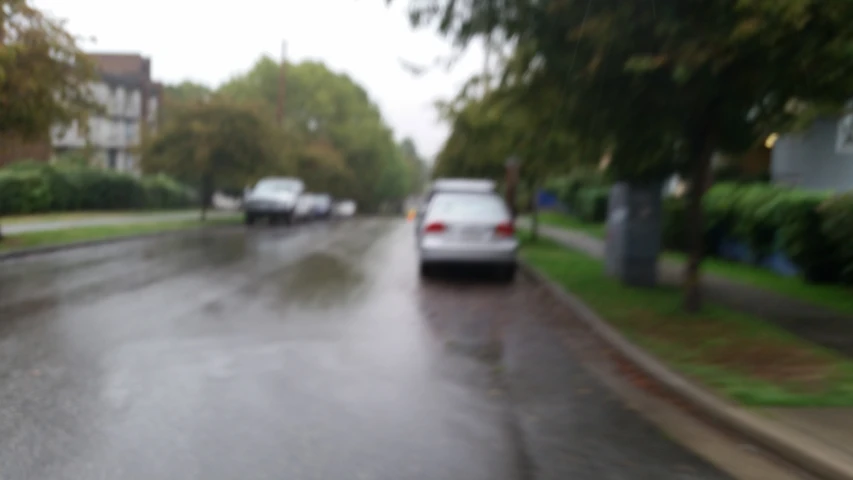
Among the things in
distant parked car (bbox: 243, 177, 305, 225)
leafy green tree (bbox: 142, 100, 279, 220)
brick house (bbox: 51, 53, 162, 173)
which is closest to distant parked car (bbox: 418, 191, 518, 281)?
leafy green tree (bbox: 142, 100, 279, 220)

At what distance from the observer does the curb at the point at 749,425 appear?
5.04 meters

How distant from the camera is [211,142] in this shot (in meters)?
32.1

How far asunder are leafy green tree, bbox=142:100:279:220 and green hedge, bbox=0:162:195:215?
12.9ft

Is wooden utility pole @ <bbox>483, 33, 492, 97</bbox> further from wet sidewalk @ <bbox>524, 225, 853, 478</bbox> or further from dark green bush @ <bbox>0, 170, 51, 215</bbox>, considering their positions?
dark green bush @ <bbox>0, 170, 51, 215</bbox>

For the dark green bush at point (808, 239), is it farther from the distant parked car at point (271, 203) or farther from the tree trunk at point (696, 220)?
the distant parked car at point (271, 203)

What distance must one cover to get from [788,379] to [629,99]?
343 centimetres

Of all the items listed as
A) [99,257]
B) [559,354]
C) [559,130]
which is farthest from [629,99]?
[99,257]

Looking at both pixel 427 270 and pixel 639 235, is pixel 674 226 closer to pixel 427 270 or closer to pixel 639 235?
pixel 427 270

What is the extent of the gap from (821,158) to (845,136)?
1.72 meters

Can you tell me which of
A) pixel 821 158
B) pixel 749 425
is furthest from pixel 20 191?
pixel 749 425

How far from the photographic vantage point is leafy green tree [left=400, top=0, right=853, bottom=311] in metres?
7.75

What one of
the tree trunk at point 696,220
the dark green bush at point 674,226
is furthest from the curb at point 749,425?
the dark green bush at point 674,226

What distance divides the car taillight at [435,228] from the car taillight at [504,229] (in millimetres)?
890

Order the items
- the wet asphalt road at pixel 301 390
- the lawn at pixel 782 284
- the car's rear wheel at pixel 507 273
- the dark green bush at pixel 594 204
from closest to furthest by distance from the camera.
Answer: the wet asphalt road at pixel 301 390 → the lawn at pixel 782 284 → the car's rear wheel at pixel 507 273 → the dark green bush at pixel 594 204
